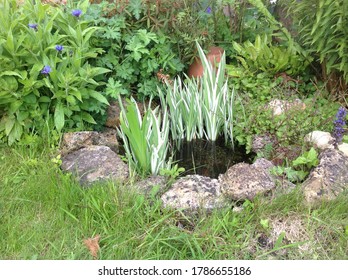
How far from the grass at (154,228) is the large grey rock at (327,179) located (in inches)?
2.4

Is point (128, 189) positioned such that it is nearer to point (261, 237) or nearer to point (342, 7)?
point (261, 237)

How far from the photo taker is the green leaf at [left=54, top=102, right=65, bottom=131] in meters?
3.52

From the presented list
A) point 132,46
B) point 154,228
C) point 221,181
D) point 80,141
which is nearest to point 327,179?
point 221,181

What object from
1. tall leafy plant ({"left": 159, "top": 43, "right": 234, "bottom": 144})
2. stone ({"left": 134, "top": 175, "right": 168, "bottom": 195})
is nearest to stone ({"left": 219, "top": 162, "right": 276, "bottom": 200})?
stone ({"left": 134, "top": 175, "right": 168, "bottom": 195})

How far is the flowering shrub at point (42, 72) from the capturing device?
3.45 m

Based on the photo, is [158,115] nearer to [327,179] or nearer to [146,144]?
[146,144]

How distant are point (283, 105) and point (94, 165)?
4.99ft

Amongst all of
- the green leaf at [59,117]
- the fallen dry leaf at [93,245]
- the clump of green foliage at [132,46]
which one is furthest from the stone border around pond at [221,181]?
the clump of green foliage at [132,46]

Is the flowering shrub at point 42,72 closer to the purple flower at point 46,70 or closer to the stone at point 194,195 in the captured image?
the purple flower at point 46,70

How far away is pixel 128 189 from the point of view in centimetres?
304

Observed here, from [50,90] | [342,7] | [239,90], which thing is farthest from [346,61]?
[50,90]

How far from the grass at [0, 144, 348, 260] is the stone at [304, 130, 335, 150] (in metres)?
0.53

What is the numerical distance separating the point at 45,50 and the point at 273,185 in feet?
6.10

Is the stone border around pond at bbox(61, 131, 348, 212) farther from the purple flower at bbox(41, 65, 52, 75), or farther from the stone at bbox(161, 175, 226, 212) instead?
the purple flower at bbox(41, 65, 52, 75)
